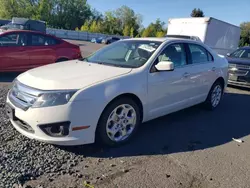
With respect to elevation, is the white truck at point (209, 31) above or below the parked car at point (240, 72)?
above

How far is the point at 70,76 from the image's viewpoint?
356cm

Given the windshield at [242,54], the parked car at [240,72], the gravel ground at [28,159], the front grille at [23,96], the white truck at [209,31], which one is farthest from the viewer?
the white truck at [209,31]

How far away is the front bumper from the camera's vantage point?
125 inches

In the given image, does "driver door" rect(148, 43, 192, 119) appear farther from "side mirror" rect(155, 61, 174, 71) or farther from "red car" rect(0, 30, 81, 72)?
"red car" rect(0, 30, 81, 72)

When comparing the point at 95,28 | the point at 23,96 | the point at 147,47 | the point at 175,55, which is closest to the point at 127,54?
the point at 147,47

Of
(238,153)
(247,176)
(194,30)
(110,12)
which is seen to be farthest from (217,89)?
(110,12)

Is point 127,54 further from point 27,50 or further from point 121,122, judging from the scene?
point 27,50

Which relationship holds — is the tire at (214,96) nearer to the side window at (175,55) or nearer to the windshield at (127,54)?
the side window at (175,55)

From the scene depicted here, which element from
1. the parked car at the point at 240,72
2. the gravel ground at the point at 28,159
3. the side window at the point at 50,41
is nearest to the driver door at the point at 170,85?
the gravel ground at the point at 28,159

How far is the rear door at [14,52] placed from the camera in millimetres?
7449

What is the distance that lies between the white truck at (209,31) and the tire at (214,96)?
8.73m

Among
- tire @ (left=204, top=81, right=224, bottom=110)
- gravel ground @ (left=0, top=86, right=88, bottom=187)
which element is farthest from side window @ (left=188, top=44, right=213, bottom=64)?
gravel ground @ (left=0, top=86, right=88, bottom=187)

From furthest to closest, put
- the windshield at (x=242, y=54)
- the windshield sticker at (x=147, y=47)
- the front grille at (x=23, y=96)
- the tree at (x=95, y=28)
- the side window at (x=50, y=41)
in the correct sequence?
the tree at (x=95, y=28), the windshield at (x=242, y=54), the side window at (x=50, y=41), the windshield sticker at (x=147, y=47), the front grille at (x=23, y=96)

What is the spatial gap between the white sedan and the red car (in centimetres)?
377
